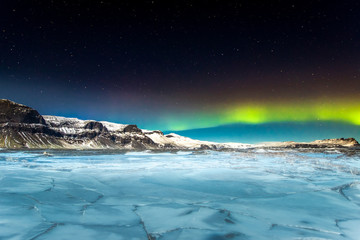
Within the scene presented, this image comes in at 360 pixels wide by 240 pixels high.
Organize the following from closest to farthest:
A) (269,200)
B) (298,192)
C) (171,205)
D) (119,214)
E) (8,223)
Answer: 1. (8,223)
2. (119,214)
3. (171,205)
4. (269,200)
5. (298,192)

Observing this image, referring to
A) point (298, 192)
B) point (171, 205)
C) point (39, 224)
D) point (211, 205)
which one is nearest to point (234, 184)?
point (298, 192)

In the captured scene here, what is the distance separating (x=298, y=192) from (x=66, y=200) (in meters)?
6.16

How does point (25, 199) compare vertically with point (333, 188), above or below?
below

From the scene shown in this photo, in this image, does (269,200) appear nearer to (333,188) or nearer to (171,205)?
(171,205)

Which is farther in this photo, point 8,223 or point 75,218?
point 75,218

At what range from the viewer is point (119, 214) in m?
4.12

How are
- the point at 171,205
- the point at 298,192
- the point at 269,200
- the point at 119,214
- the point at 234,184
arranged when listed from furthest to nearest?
the point at 234,184 < the point at 298,192 < the point at 269,200 < the point at 171,205 < the point at 119,214

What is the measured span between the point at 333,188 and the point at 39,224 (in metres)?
7.84

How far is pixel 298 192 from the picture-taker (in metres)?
6.25

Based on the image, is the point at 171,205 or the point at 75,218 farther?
the point at 171,205

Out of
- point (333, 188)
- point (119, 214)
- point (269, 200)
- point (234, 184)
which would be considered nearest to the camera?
point (119, 214)

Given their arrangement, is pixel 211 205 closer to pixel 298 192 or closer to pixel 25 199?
pixel 298 192

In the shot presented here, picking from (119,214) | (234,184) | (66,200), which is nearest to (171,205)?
(119,214)

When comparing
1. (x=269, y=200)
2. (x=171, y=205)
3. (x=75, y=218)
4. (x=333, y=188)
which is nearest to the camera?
(x=75, y=218)
